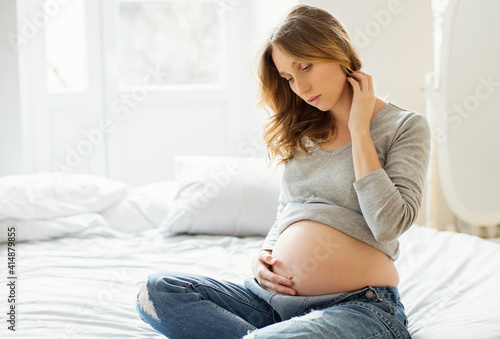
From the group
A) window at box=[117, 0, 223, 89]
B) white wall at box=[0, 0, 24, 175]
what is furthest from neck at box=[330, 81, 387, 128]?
window at box=[117, 0, 223, 89]

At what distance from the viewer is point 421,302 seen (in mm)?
1248

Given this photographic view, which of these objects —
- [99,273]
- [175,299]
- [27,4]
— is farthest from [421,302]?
[27,4]

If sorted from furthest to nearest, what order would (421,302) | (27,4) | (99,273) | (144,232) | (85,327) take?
(27,4) → (144,232) → (99,273) → (421,302) → (85,327)

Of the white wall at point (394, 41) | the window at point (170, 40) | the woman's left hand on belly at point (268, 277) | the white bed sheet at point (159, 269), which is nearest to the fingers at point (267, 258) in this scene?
the woman's left hand on belly at point (268, 277)

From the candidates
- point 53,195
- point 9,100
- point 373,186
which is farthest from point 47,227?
point 373,186

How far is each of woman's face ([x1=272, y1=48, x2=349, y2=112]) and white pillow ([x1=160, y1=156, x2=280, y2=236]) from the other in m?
0.81

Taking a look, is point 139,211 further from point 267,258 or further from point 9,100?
point 267,258

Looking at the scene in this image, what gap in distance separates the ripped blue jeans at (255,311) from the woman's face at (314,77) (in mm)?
410

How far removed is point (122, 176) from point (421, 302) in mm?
2168

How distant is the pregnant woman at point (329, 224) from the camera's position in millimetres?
957

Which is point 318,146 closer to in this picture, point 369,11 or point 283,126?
point 283,126

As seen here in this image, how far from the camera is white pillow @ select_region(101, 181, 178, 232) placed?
81.7 inches

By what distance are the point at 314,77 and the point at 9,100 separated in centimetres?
190

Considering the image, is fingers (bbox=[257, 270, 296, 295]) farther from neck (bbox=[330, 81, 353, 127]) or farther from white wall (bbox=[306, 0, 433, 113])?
white wall (bbox=[306, 0, 433, 113])
